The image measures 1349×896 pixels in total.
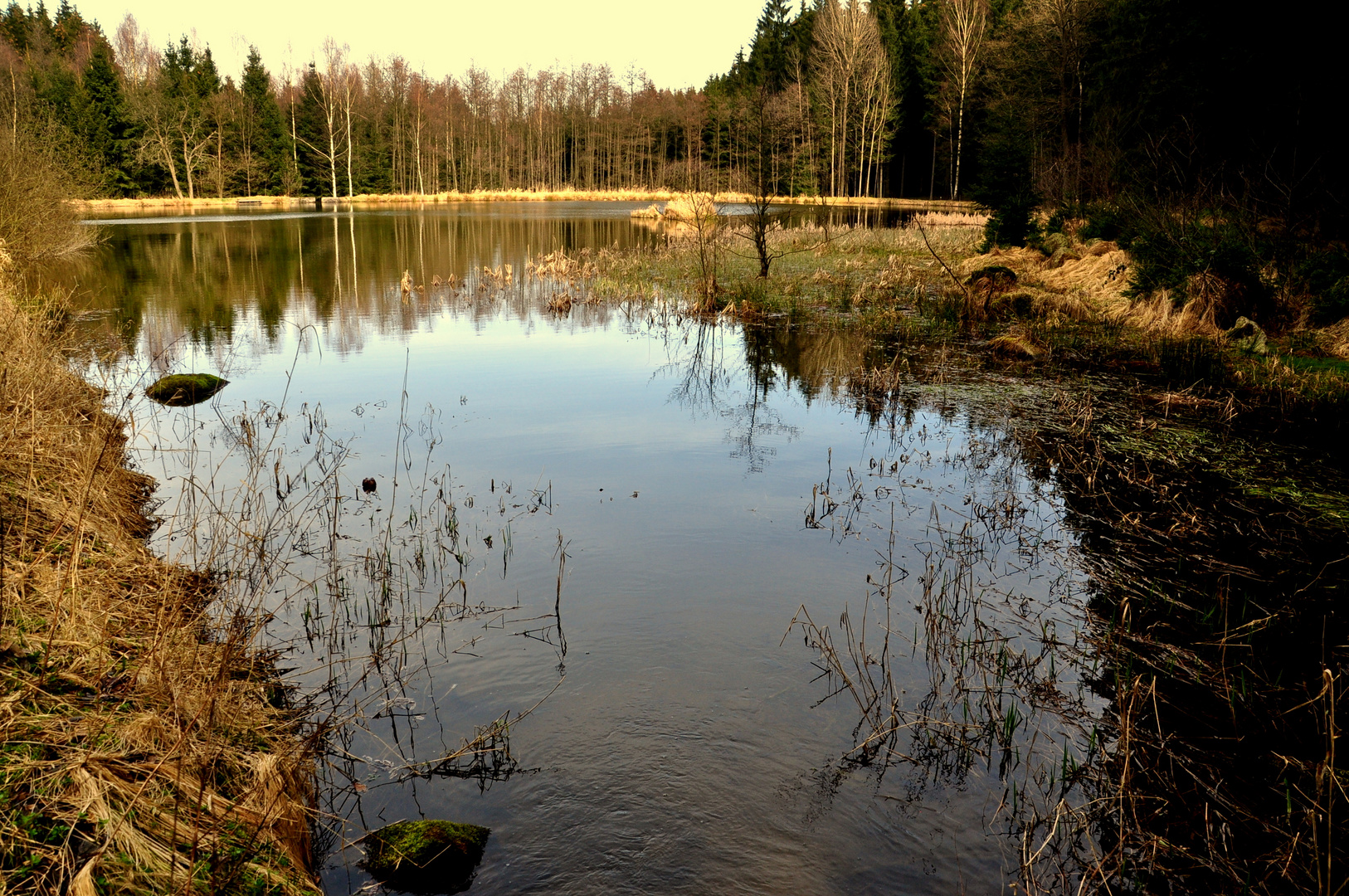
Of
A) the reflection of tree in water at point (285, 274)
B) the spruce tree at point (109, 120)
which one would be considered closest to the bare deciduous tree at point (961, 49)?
the reflection of tree in water at point (285, 274)

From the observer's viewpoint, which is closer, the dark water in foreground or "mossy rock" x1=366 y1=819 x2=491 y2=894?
"mossy rock" x1=366 y1=819 x2=491 y2=894

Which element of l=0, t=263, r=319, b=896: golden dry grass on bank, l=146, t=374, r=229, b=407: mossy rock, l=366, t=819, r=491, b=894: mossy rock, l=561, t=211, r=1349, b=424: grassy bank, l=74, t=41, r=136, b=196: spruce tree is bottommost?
l=366, t=819, r=491, b=894: mossy rock

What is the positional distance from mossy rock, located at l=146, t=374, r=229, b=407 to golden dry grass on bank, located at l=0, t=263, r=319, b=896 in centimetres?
520

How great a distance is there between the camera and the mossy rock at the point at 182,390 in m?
9.92

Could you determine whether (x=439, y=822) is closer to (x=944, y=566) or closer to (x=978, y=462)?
(x=944, y=566)

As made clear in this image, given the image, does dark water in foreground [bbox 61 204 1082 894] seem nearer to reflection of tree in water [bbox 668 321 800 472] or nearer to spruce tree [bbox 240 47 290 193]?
reflection of tree in water [bbox 668 321 800 472]

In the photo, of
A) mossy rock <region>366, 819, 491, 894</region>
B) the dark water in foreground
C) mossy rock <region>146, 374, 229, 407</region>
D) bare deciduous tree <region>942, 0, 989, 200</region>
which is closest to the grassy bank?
the dark water in foreground

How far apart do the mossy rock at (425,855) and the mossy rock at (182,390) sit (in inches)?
312

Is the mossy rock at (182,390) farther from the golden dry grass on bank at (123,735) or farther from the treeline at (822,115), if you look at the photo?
the treeline at (822,115)

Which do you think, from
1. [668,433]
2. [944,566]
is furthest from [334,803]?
[668,433]

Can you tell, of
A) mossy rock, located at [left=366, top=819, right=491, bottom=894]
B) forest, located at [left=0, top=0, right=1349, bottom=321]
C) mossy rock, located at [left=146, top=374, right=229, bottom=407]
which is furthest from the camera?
forest, located at [left=0, top=0, right=1349, bottom=321]

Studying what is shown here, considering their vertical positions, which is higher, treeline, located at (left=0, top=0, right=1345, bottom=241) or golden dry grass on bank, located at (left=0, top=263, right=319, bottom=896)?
treeline, located at (left=0, top=0, right=1345, bottom=241)

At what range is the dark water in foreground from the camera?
12.0ft

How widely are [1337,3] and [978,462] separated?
11.0 m
